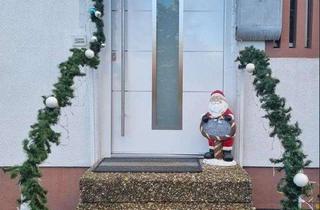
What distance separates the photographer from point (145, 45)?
3514 millimetres

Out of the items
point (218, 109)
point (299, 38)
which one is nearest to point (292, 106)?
point (299, 38)

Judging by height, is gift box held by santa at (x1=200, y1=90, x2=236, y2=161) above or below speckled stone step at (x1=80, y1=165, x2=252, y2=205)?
above

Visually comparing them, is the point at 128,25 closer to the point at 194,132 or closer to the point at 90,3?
the point at 90,3

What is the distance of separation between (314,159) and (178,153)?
3.81 feet

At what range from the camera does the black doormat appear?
300 centimetres

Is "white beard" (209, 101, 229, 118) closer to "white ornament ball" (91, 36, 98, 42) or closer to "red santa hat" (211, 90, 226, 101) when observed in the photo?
"red santa hat" (211, 90, 226, 101)

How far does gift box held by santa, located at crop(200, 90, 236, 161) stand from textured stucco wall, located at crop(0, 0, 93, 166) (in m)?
0.99

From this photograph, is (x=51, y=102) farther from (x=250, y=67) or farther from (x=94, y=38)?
(x=250, y=67)

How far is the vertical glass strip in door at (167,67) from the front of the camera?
11.5 feet

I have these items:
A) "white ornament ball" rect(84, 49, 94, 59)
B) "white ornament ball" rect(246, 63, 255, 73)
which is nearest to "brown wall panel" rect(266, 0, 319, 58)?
"white ornament ball" rect(246, 63, 255, 73)

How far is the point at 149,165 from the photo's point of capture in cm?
314

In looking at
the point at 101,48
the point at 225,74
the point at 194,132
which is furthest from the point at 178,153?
the point at 101,48

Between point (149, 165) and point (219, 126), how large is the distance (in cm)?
63

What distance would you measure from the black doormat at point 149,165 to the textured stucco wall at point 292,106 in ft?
1.72
